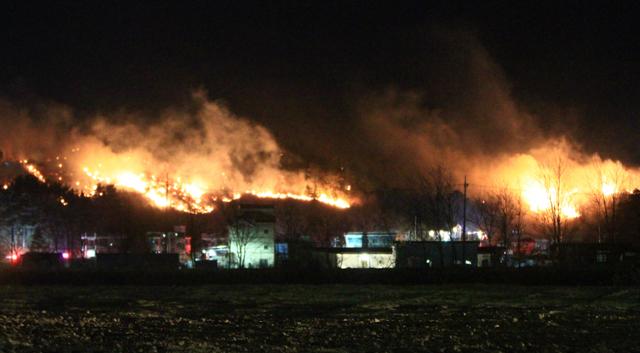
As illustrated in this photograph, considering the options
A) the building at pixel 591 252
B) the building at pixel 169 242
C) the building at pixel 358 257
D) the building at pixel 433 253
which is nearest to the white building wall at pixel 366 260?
the building at pixel 358 257

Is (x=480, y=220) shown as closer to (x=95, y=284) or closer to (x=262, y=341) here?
(x=95, y=284)

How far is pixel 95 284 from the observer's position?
106 ft

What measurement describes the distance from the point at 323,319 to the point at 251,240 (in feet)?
100

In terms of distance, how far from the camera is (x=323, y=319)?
60.8 feet

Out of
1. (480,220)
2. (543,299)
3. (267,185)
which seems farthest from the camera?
(267,185)

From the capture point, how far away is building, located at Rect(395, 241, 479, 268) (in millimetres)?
42031

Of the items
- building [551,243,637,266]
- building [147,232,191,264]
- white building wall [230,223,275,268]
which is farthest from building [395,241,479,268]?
building [147,232,191,264]

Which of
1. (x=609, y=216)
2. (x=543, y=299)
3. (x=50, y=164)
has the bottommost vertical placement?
(x=543, y=299)

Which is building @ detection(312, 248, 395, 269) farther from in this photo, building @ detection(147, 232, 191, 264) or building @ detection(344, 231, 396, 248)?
building @ detection(147, 232, 191, 264)

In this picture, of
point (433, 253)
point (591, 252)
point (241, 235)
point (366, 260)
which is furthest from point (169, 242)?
point (591, 252)

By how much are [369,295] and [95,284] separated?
14007 millimetres

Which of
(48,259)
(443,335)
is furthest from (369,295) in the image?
(48,259)

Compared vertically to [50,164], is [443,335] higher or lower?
lower

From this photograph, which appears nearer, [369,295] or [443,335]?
[443,335]
